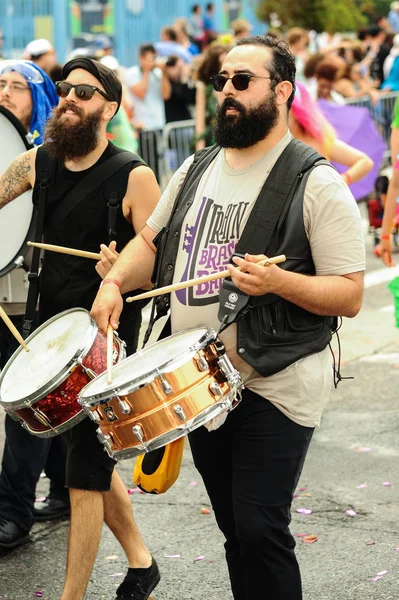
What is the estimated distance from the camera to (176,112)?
14.7 m

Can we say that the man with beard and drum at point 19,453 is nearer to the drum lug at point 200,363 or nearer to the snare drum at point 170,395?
the snare drum at point 170,395

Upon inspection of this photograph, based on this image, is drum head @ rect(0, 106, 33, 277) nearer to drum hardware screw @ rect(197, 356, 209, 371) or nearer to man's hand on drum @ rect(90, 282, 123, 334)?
man's hand on drum @ rect(90, 282, 123, 334)

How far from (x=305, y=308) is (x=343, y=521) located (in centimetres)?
194

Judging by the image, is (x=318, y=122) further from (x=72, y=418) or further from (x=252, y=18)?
(x=252, y=18)

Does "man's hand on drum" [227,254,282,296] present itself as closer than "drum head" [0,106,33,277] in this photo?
Yes

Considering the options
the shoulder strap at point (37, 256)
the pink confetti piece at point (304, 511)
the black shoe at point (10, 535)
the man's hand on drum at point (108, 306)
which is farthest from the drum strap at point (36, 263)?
the pink confetti piece at point (304, 511)

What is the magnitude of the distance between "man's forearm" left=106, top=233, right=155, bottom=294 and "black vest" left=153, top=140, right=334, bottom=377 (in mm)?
511

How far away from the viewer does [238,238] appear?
3416 mm

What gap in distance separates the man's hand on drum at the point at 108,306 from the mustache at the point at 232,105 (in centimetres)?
67

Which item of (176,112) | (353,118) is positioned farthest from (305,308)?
(176,112)

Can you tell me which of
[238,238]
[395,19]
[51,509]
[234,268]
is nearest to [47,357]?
[238,238]

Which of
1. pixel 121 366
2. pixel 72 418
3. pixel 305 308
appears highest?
pixel 305 308

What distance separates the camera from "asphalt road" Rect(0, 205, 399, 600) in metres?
4.38

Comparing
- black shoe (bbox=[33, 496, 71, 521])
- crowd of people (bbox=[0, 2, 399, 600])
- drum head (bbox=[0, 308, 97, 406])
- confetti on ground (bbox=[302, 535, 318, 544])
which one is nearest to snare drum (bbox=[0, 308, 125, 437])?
drum head (bbox=[0, 308, 97, 406])
